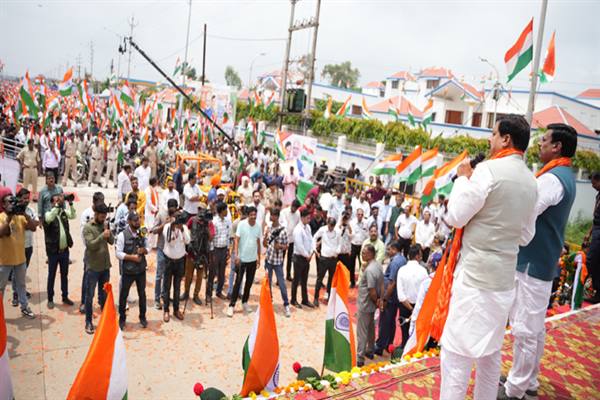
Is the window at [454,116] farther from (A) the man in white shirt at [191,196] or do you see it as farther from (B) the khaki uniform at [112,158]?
(A) the man in white shirt at [191,196]

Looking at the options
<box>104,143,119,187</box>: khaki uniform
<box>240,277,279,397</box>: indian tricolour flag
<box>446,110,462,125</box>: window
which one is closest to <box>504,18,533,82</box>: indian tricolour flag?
<box>240,277,279,397</box>: indian tricolour flag

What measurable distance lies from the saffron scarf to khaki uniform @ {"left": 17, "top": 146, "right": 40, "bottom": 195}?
40.0 feet

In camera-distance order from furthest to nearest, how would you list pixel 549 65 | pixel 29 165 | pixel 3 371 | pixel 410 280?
pixel 29 165 → pixel 549 65 → pixel 410 280 → pixel 3 371

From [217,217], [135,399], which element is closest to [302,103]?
[217,217]

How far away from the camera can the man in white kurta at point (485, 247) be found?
221cm

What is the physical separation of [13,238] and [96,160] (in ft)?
33.1

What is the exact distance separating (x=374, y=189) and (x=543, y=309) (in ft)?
29.7

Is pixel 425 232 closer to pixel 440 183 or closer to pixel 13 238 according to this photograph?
pixel 440 183

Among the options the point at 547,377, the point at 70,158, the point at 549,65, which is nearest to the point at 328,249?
the point at 547,377

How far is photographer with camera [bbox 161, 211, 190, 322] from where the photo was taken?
21.4 feet

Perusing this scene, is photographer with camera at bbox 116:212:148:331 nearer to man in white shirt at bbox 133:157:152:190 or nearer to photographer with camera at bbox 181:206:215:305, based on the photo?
photographer with camera at bbox 181:206:215:305

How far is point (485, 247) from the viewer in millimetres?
2234

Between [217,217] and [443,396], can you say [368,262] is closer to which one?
[217,217]

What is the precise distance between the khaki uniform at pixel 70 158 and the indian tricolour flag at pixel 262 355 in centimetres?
1293
